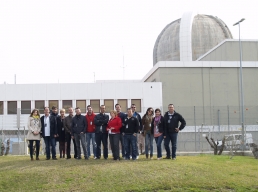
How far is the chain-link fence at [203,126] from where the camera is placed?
84.9 feet

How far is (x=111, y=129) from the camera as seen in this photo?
521 inches

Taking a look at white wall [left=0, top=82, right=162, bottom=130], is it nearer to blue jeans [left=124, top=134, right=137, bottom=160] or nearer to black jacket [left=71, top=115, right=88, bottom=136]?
black jacket [left=71, top=115, right=88, bottom=136]

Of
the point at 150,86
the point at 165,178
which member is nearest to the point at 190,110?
the point at 150,86

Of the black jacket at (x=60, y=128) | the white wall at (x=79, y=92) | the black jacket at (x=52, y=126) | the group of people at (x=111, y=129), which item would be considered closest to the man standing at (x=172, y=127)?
the group of people at (x=111, y=129)

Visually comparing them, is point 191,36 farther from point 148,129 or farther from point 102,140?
point 102,140

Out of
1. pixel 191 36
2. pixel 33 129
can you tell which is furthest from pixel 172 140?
pixel 191 36

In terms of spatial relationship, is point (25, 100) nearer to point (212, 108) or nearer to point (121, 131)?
point (212, 108)

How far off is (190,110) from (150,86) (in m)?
6.30

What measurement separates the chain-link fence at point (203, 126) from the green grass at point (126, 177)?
1265 centimetres

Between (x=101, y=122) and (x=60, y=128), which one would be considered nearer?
(x=101, y=122)

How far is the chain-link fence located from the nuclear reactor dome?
1763 cm

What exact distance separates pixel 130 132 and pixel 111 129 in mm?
605

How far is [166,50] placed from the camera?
2109 inches

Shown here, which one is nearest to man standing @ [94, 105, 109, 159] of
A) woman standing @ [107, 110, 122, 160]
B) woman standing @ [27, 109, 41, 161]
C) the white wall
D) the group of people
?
the group of people
